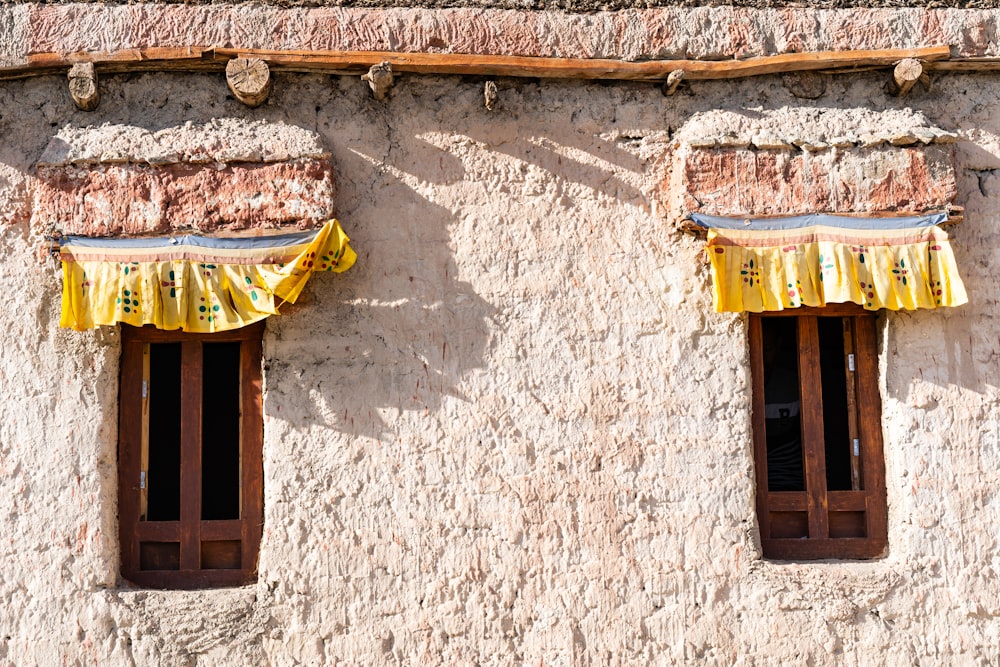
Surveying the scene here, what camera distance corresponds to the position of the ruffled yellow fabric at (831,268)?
4.55 meters

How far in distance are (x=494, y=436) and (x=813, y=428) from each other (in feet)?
4.92

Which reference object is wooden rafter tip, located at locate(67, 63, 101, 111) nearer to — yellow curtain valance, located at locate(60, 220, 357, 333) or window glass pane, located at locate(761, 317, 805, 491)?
yellow curtain valance, located at locate(60, 220, 357, 333)

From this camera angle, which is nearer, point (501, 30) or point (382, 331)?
point (382, 331)

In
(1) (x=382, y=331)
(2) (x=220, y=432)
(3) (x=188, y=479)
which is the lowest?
(3) (x=188, y=479)

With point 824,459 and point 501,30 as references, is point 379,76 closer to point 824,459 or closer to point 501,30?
point 501,30

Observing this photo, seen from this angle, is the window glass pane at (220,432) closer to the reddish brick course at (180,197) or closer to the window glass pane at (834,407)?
the reddish brick course at (180,197)

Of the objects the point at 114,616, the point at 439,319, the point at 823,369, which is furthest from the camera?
the point at 823,369

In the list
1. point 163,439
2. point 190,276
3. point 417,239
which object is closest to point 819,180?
point 417,239

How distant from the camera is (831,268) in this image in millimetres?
4562

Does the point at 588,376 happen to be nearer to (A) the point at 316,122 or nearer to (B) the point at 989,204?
(A) the point at 316,122

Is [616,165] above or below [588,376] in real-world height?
above

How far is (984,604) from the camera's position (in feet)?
14.8

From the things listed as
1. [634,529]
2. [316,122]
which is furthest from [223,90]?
[634,529]

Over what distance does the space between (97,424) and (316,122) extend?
5.50 ft
